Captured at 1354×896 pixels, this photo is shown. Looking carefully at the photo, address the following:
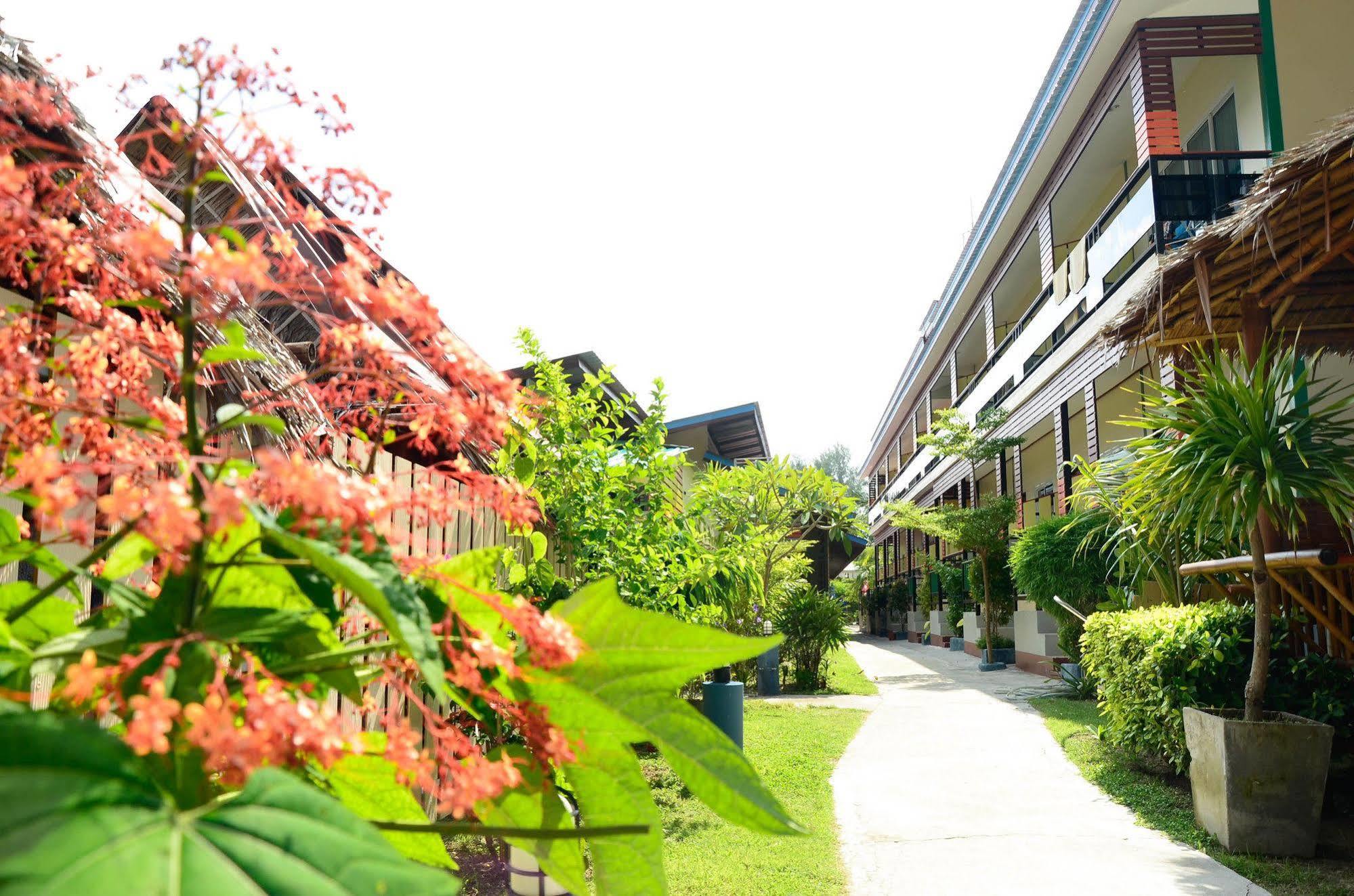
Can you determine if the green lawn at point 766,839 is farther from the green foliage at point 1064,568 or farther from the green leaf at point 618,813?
the green foliage at point 1064,568

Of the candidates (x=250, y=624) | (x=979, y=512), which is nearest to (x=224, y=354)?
(x=250, y=624)

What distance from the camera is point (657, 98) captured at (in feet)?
19.2

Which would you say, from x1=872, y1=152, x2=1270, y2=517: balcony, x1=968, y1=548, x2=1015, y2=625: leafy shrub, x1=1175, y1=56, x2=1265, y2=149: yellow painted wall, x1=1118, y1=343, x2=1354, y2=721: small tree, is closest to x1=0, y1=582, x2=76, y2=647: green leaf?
x1=1118, y1=343, x2=1354, y2=721: small tree

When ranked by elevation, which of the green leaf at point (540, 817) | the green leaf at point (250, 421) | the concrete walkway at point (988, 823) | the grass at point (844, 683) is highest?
the green leaf at point (250, 421)

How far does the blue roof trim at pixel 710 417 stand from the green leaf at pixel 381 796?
16.7 metres

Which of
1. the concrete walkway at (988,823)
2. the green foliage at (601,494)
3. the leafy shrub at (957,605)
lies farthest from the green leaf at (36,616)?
the leafy shrub at (957,605)

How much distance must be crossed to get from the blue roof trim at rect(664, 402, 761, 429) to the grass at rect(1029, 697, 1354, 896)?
349 inches

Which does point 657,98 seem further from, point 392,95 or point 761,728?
point 761,728

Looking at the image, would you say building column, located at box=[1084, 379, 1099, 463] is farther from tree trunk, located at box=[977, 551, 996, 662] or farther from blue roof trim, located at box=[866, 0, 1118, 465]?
tree trunk, located at box=[977, 551, 996, 662]

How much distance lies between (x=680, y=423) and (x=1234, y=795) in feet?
42.9

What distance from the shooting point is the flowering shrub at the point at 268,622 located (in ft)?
1.36

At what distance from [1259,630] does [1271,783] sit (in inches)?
32.8

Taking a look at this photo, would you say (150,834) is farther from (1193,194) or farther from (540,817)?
(1193,194)

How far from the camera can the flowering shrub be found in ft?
1.36
